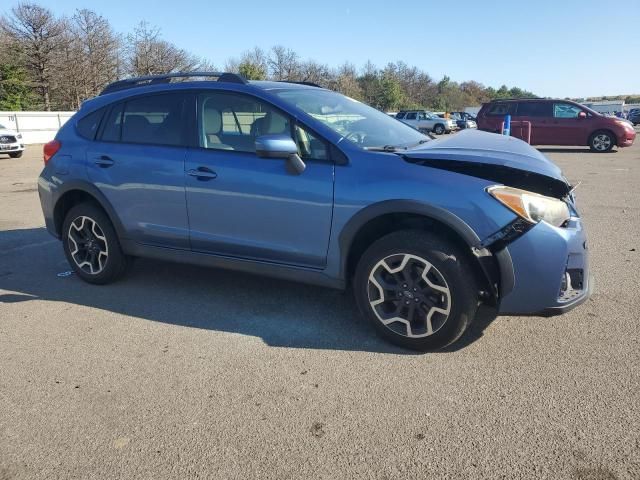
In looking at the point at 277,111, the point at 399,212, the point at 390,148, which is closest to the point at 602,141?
the point at 390,148

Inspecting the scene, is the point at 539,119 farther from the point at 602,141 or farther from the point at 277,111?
the point at 277,111

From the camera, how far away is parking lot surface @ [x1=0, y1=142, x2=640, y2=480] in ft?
8.16

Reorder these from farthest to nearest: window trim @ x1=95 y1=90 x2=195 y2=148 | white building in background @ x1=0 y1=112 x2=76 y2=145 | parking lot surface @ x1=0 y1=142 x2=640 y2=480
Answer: white building in background @ x1=0 y1=112 x2=76 y2=145 → window trim @ x1=95 y1=90 x2=195 y2=148 → parking lot surface @ x1=0 y1=142 x2=640 y2=480

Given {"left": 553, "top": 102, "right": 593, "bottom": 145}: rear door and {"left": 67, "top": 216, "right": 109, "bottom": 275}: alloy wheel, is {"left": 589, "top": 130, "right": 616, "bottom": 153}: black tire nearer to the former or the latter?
{"left": 553, "top": 102, "right": 593, "bottom": 145}: rear door

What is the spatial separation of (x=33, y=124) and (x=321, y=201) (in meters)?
29.9

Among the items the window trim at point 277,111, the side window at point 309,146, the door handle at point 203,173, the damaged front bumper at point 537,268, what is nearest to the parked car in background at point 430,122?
the window trim at point 277,111

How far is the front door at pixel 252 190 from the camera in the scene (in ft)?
12.1

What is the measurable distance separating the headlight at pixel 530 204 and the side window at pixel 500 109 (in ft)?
58.3

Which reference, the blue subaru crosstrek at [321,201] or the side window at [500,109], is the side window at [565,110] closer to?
the side window at [500,109]

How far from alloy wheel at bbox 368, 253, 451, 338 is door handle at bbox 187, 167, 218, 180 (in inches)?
57.3

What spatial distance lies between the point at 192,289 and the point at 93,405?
6.11 ft

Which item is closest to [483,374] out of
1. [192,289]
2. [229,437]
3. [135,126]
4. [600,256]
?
[229,437]

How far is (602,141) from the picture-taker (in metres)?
18.7

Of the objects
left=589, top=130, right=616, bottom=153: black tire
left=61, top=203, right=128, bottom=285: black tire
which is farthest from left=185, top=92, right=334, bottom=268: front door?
left=589, top=130, right=616, bottom=153: black tire
